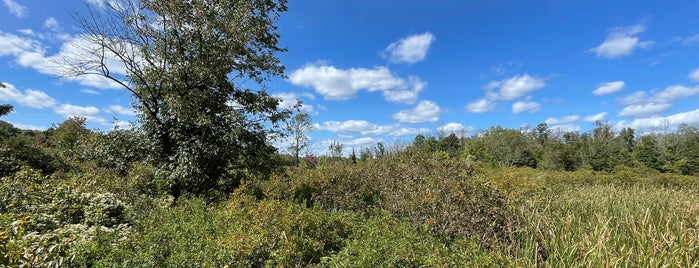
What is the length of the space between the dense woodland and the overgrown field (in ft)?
0.07

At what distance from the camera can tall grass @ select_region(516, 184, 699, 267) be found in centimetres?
290

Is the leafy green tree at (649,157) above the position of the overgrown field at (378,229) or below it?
above

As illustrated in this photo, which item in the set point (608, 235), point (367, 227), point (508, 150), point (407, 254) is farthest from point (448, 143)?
point (407, 254)

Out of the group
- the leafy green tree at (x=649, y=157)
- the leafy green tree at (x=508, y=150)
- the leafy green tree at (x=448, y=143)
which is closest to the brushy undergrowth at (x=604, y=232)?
the leafy green tree at (x=508, y=150)

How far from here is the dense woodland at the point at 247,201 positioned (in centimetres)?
313

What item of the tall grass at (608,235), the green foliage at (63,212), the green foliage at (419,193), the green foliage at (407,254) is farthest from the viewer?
the green foliage at (419,193)

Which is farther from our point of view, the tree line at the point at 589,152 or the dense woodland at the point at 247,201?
the tree line at the point at 589,152

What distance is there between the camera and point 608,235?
10.2 ft

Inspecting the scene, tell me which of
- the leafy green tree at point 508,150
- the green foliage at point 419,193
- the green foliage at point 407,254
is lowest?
the green foliage at point 407,254

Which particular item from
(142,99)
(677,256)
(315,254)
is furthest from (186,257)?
(142,99)

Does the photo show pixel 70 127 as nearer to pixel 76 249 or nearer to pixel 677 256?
pixel 76 249

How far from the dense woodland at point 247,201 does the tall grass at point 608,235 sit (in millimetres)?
20

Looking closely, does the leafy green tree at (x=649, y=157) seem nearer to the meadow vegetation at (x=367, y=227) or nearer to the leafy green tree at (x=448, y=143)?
the leafy green tree at (x=448, y=143)

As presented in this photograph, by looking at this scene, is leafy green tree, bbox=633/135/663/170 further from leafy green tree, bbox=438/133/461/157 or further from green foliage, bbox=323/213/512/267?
green foliage, bbox=323/213/512/267
